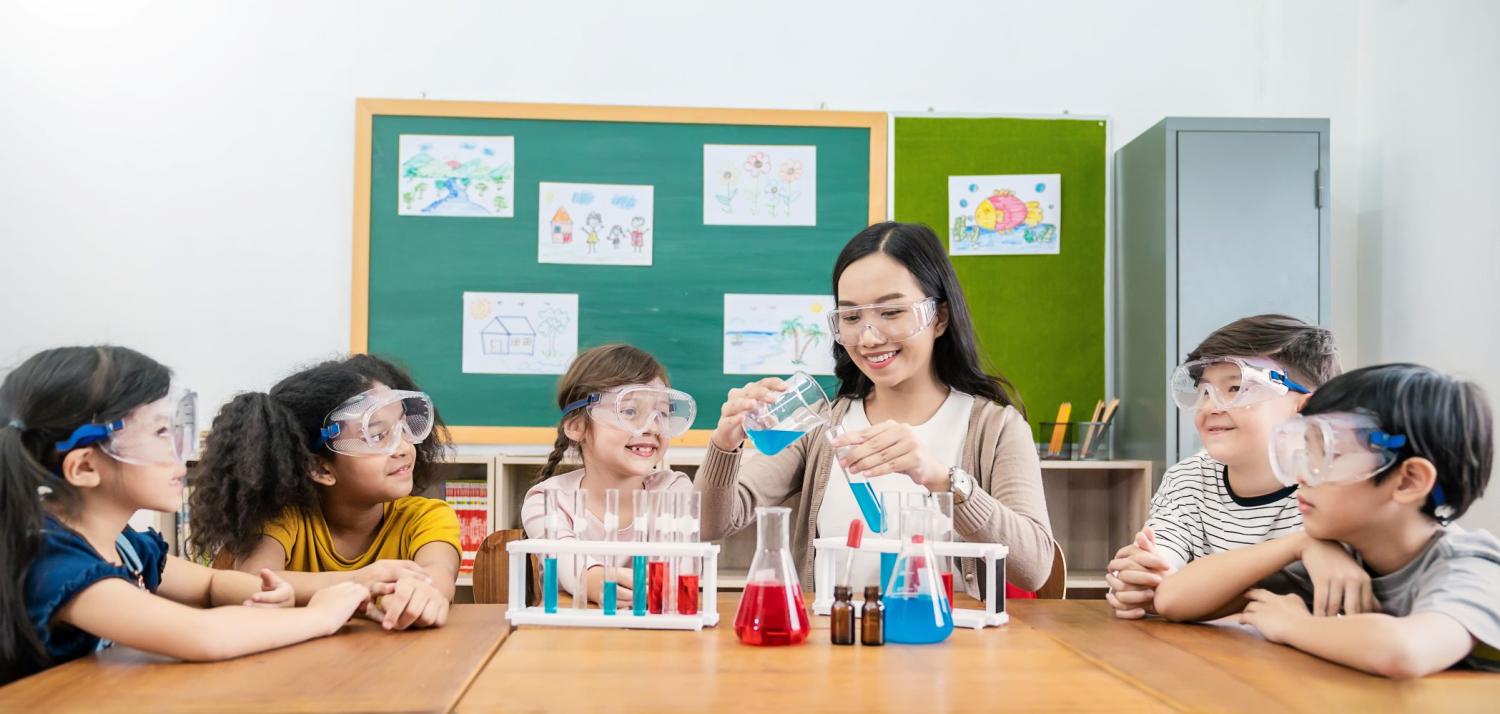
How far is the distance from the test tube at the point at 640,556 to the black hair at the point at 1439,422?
1.00 m

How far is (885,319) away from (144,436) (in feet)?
4.11

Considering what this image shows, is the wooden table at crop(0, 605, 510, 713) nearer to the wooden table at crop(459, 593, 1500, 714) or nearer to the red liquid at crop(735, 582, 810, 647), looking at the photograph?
the wooden table at crop(459, 593, 1500, 714)

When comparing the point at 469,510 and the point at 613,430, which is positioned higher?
the point at 613,430

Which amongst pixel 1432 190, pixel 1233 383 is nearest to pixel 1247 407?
pixel 1233 383

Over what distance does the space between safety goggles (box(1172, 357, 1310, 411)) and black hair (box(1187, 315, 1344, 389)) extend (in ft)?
0.06

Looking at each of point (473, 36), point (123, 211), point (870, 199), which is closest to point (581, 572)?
point (870, 199)

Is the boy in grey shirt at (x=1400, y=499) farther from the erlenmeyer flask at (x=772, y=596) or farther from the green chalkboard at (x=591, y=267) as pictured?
the green chalkboard at (x=591, y=267)

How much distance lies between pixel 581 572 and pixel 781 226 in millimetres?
2361

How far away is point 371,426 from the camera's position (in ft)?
6.64

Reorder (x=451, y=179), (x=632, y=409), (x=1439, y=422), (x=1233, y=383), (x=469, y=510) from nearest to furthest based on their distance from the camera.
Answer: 1. (x=1439, y=422)
2. (x=1233, y=383)
3. (x=632, y=409)
4. (x=469, y=510)
5. (x=451, y=179)

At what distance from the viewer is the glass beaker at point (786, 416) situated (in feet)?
5.91

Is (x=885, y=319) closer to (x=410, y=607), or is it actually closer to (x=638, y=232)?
(x=410, y=607)

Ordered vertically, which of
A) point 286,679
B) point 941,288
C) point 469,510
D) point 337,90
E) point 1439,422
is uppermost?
point 337,90

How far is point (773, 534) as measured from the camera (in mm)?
1496
